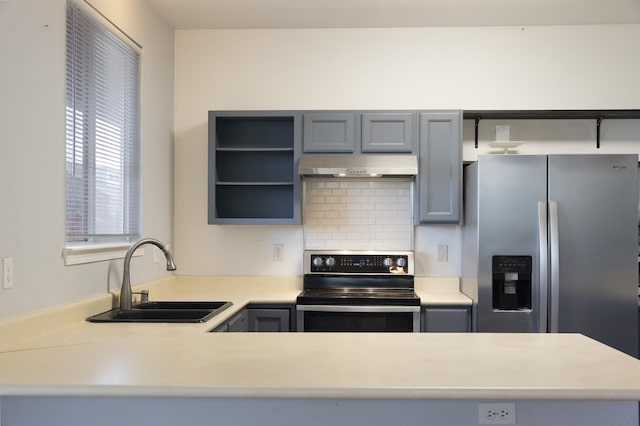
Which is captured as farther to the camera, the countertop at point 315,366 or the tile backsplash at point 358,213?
the tile backsplash at point 358,213

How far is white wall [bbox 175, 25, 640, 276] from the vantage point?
3.72m

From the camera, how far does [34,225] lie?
2.10 metres

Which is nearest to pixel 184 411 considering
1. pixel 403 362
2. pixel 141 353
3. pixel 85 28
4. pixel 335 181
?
pixel 141 353

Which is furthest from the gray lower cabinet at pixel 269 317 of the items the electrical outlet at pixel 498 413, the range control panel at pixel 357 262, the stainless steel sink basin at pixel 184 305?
the electrical outlet at pixel 498 413

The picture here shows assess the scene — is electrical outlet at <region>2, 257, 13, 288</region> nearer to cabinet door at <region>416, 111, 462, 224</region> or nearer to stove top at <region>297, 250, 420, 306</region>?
stove top at <region>297, 250, 420, 306</region>

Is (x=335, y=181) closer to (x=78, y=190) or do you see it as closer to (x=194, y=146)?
(x=194, y=146)

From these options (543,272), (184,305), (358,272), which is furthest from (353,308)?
(543,272)

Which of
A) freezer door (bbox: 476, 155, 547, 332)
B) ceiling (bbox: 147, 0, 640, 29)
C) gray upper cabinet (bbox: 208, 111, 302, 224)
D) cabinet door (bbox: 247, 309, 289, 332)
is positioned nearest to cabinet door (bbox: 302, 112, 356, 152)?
gray upper cabinet (bbox: 208, 111, 302, 224)

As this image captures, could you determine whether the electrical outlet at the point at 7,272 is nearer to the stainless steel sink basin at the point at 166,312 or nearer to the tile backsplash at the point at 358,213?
the stainless steel sink basin at the point at 166,312

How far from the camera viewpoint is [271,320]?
3297mm

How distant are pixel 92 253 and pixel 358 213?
1.90m

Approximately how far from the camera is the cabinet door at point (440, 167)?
3480 mm

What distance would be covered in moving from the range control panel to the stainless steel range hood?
2.02ft

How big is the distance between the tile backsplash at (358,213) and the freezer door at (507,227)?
2.23ft
